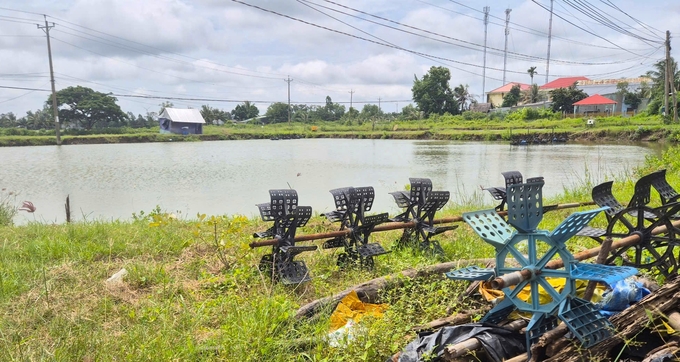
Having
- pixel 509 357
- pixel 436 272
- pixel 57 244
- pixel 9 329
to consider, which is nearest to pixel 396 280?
pixel 436 272

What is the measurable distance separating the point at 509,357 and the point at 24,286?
2929mm

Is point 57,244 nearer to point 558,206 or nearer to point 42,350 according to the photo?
point 42,350

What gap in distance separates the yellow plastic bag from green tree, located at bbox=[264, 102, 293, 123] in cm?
5111

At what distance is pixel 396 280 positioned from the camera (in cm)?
254

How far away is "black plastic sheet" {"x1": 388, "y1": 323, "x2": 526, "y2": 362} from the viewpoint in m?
1.63

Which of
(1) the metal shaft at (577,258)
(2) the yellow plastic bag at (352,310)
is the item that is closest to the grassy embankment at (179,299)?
(2) the yellow plastic bag at (352,310)

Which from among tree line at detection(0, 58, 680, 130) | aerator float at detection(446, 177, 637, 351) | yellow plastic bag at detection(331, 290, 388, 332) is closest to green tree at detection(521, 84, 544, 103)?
tree line at detection(0, 58, 680, 130)

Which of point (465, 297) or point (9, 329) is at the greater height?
point (465, 297)

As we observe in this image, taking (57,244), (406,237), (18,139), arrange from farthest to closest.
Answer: (18,139)
(57,244)
(406,237)

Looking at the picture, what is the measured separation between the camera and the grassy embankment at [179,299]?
6.42ft

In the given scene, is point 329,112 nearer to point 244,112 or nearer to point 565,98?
point 244,112

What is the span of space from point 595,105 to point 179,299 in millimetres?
38437

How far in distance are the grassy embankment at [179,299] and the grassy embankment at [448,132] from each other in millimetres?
20493

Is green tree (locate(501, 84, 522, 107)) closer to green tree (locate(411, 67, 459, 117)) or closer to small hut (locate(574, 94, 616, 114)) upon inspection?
green tree (locate(411, 67, 459, 117))
